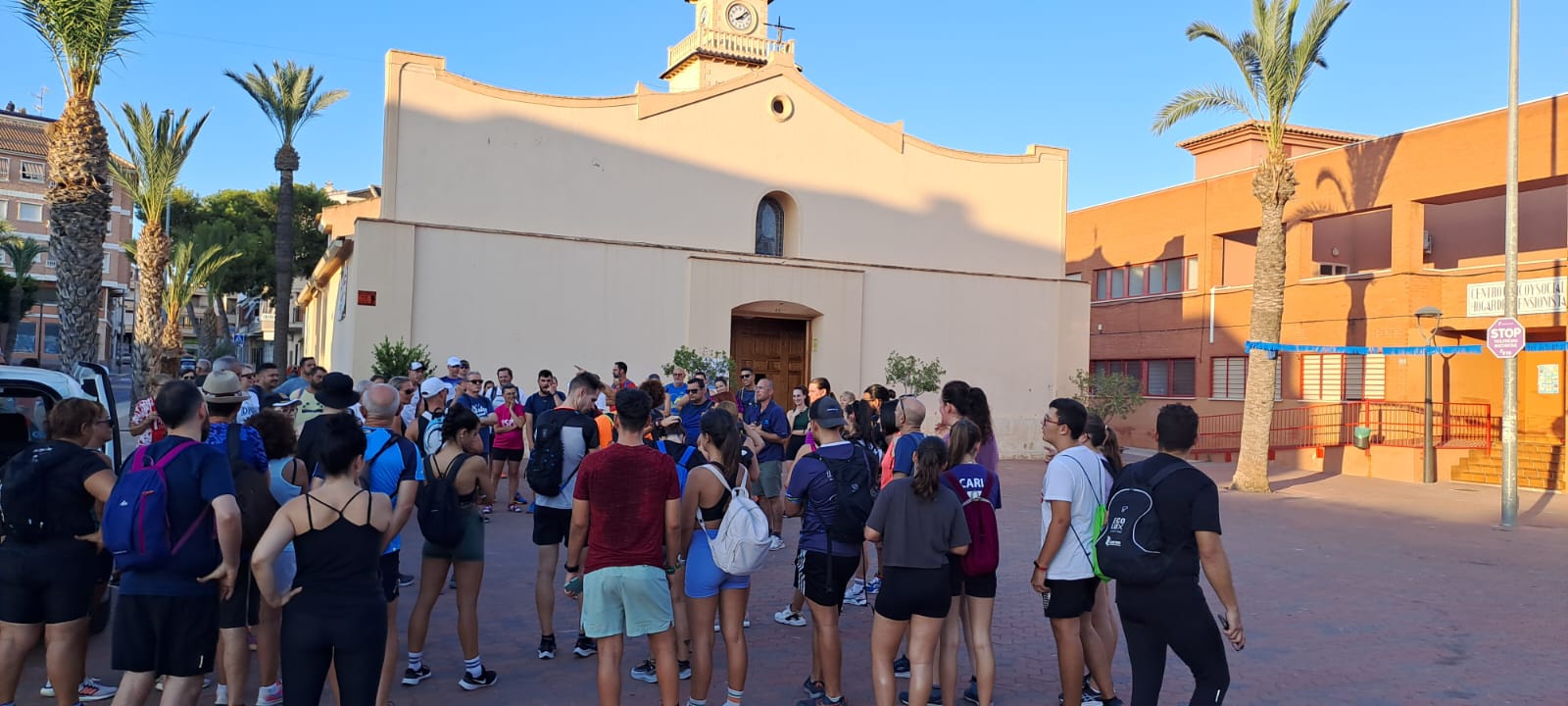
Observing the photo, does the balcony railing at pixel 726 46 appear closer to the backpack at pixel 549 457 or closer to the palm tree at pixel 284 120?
the palm tree at pixel 284 120

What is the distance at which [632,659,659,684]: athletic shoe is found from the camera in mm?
6277

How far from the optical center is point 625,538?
496 centimetres

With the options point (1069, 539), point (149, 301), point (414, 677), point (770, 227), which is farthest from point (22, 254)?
point (1069, 539)

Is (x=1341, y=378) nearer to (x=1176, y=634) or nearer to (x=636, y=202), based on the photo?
(x=636, y=202)

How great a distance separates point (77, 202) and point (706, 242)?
10.6m

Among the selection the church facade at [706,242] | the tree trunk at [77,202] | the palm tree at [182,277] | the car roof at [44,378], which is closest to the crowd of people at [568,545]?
the car roof at [44,378]

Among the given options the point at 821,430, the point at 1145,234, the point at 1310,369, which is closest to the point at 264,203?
the point at 1145,234

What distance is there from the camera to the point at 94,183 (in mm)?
14375

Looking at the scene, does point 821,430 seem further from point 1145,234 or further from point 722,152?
point 1145,234

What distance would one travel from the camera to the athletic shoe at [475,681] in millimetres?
5992

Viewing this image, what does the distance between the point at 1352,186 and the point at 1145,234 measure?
716 centimetres

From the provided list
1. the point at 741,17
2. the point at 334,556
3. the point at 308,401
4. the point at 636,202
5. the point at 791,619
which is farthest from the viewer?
the point at 741,17

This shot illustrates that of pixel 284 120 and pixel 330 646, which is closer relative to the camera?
pixel 330 646

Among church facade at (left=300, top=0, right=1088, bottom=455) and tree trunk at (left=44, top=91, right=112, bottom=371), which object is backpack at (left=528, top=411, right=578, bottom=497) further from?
church facade at (left=300, top=0, right=1088, bottom=455)
